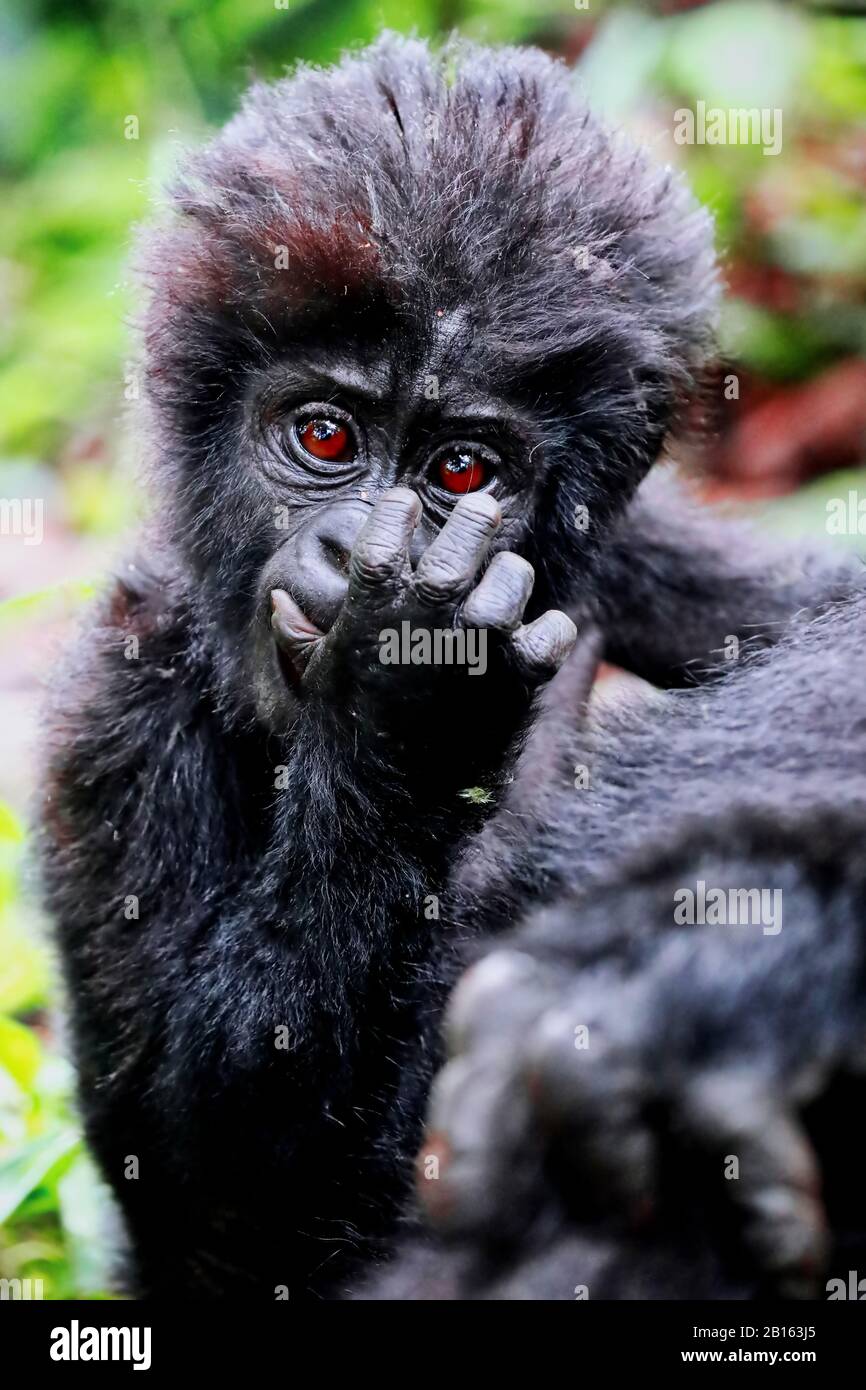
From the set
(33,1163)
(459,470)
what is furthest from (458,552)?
(33,1163)

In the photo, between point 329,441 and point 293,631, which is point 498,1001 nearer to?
point 293,631

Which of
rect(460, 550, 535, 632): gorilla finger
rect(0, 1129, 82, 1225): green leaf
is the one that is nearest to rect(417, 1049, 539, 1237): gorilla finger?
rect(460, 550, 535, 632): gorilla finger

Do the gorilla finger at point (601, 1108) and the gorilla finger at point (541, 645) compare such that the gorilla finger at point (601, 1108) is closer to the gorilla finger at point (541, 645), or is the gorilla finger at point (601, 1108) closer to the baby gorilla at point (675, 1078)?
the baby gorilla at point (675, 1078)

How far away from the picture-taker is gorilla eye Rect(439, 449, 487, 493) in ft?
10.3

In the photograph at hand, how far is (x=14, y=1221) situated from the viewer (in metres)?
3.43

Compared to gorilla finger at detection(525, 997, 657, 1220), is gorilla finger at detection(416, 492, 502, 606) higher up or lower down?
higher up

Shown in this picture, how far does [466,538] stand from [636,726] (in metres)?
0.55

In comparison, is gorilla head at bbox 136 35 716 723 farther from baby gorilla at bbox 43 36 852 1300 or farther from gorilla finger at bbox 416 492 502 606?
gorilla finger at bbox 416 492 502 606

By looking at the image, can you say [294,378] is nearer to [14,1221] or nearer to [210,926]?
[210,926]

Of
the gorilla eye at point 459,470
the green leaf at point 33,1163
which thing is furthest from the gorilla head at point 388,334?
the green leaf at point 33,1163

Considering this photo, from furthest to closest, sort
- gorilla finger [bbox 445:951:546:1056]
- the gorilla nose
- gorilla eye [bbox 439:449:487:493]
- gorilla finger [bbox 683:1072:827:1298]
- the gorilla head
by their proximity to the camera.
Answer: gorilla eye [bbox 439:449:487:493] → the gorilla head → the gorilla nose → gorilla finger [bbox 445:951:546:1056] → gorilla finger [bbox 683:1072:827:1298]

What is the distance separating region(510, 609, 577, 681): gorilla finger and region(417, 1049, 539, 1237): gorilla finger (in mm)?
1197

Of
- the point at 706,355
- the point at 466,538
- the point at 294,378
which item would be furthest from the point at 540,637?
the point at 706,355
